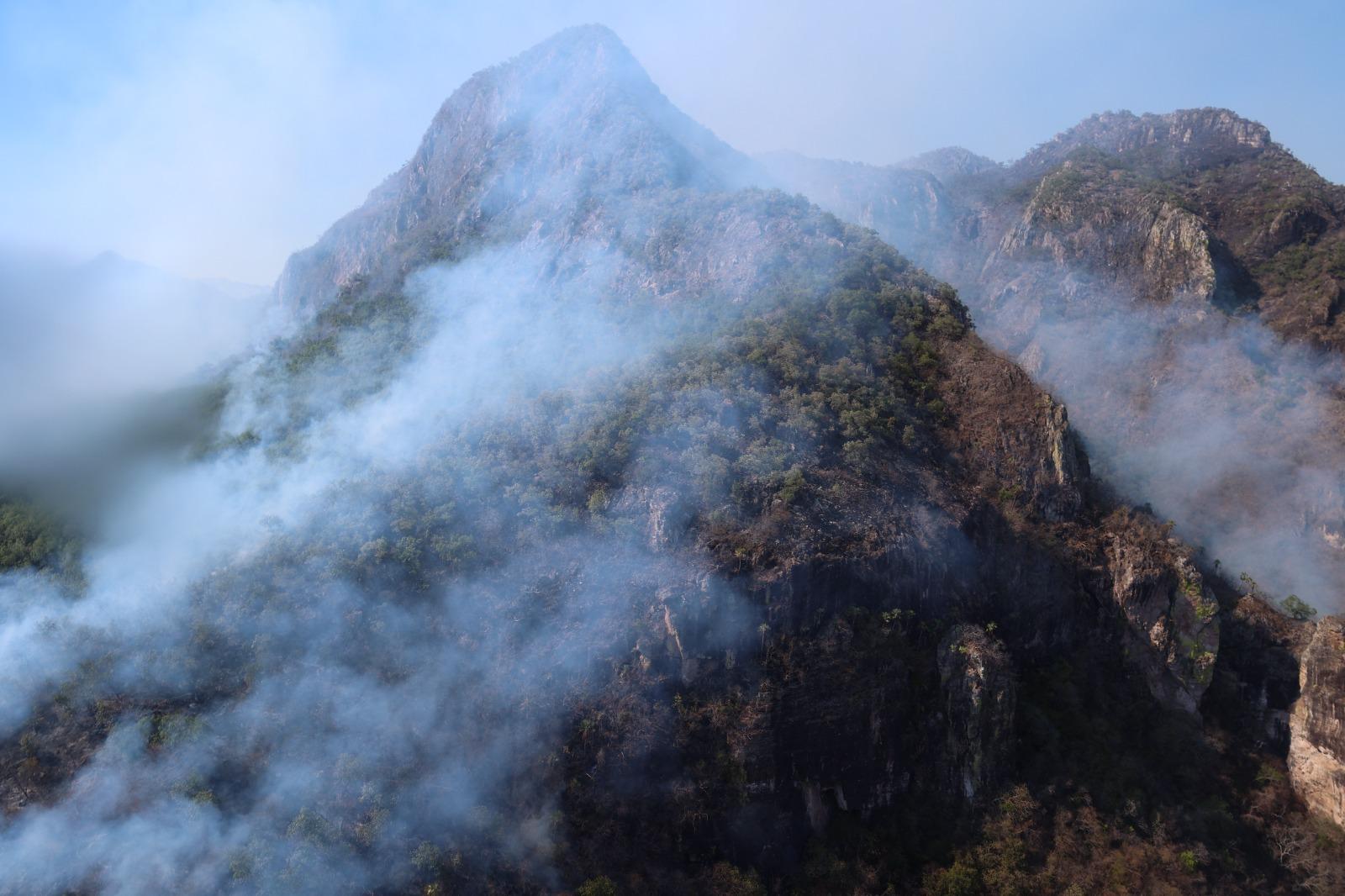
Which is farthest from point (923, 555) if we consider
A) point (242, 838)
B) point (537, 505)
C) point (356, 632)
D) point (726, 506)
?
point (242, 838)

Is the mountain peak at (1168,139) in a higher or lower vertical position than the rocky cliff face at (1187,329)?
higher

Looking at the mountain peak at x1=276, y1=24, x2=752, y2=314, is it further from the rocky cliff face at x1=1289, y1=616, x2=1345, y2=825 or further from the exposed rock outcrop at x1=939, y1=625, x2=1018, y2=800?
the rocky cliff face at x1=1289, y1=616, x2=1345, y2=825

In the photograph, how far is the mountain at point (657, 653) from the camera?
93.0 feet

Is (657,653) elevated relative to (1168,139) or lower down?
lower down

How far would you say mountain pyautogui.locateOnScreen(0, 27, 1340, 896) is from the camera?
28.3 meters

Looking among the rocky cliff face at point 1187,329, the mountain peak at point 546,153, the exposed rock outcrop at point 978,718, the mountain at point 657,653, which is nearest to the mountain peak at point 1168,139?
the rocky cliff face at point 1187,329

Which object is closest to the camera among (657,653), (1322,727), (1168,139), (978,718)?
(657,653)

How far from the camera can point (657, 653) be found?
104 ft

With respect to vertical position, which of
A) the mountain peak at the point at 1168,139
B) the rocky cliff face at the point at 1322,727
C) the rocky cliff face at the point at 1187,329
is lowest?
the rocky cliff face at the point at 1322,727

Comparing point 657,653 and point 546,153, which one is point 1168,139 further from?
point 657,653

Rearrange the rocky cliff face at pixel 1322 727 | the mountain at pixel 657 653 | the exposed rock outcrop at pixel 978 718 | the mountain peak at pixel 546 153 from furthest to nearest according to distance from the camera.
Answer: the mountain peak at pixel 546 153, the rocky cliff face at pixel 1322 727, the exposed rock outcrop at pixel 978 718, the mountain at pixel 657 653

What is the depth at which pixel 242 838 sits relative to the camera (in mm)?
26438

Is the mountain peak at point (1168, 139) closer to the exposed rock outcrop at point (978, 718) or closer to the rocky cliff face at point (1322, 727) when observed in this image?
the rocky cliff face at point (1322, 727)

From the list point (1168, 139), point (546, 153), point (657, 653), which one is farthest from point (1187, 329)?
point (657, 653)
